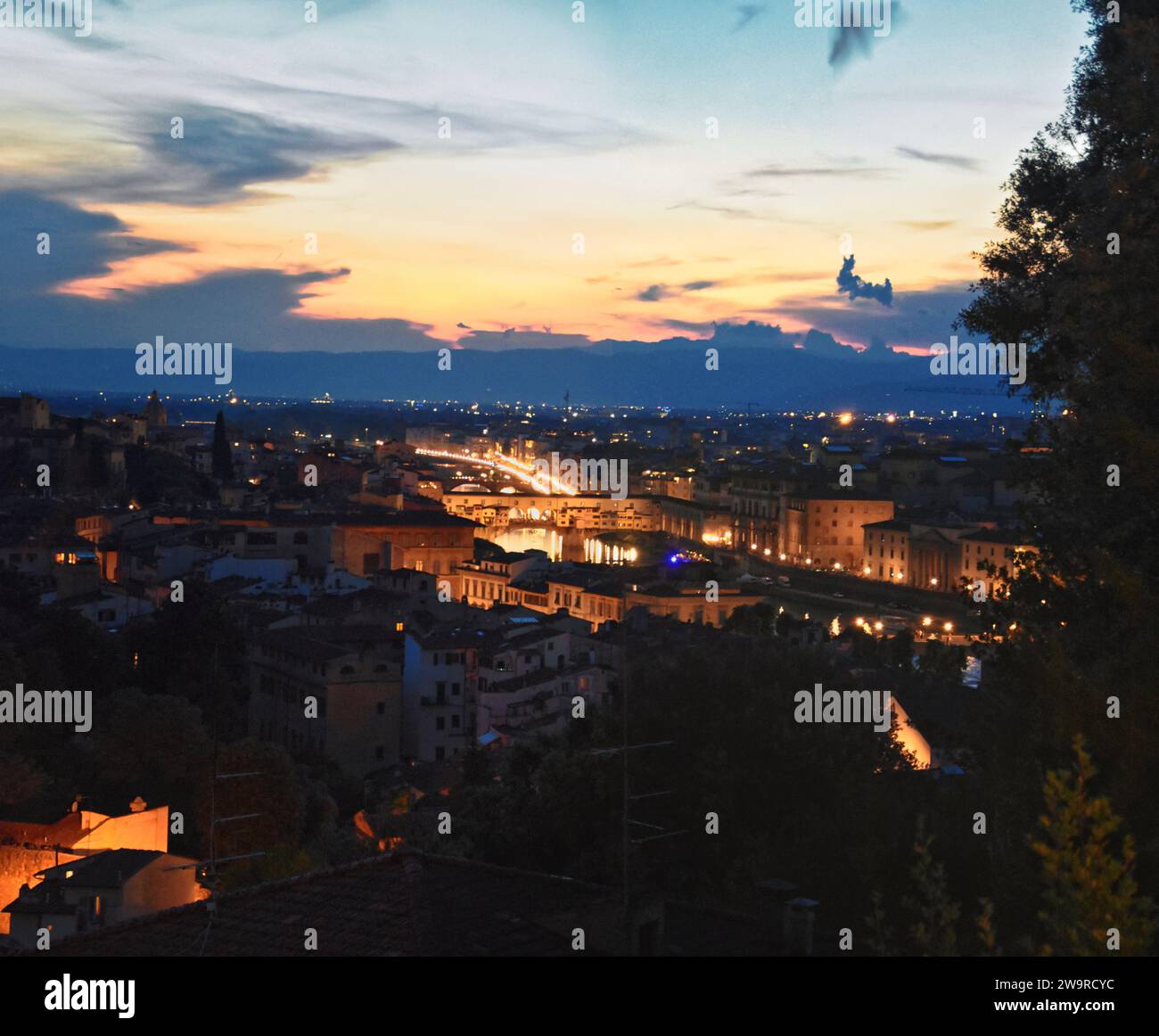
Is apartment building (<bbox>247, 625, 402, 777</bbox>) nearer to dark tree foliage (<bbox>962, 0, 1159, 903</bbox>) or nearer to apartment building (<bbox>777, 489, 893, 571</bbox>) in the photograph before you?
dark tree foliage (<bbox>962, 0, 1159, 903</bbox>)

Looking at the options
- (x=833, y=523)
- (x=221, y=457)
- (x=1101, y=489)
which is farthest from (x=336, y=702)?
(x=833, y=523)

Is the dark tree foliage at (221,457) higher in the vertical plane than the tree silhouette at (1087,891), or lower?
higher

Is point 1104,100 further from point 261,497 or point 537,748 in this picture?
point 261,497

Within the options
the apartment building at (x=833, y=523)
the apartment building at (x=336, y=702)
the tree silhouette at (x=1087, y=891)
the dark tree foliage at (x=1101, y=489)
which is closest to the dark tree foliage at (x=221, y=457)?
the apartment building at (x=833, y=523)

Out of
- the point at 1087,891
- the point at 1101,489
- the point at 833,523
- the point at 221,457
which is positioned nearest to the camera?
the point at 1087,891

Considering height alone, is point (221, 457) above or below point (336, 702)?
above

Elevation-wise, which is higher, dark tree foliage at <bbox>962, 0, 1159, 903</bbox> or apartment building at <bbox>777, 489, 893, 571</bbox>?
dark tree foliage at <bbox>962, 0, 1159, 903</bbox>

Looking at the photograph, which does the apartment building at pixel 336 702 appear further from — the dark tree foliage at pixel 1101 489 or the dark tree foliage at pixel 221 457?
the dark tree foliage at pixel 221 457

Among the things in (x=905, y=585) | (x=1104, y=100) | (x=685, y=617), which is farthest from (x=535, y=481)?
(x=1104, y=100)

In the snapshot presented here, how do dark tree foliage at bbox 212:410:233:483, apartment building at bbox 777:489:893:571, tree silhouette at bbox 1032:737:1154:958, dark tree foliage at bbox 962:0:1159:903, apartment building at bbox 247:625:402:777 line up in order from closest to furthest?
tree silhouette at bbox 1032:737:1154:958, dark tree foliage at bbox 962:0:1159:903, apartment building at bbox 247:625:402:777, dark tree foliage at bbox 212:410:233:483, apartment building at bbox 777:489:893:571

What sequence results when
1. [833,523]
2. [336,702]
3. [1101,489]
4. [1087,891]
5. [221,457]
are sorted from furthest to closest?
[833,523] < [221,457] < [336,702] < [1101,489] < [1087,891]

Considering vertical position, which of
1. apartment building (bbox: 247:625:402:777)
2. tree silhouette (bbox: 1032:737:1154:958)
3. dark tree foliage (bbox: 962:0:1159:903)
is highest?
dark tree foliage (bbox: 962:0:1159:903)

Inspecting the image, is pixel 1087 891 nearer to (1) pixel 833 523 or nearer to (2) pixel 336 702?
(2) pixel 336 702

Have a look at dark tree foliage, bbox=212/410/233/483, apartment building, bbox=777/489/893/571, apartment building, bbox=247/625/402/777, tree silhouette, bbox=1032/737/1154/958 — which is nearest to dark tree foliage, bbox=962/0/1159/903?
tree silhouette, bbox=1032/737/1154/958
